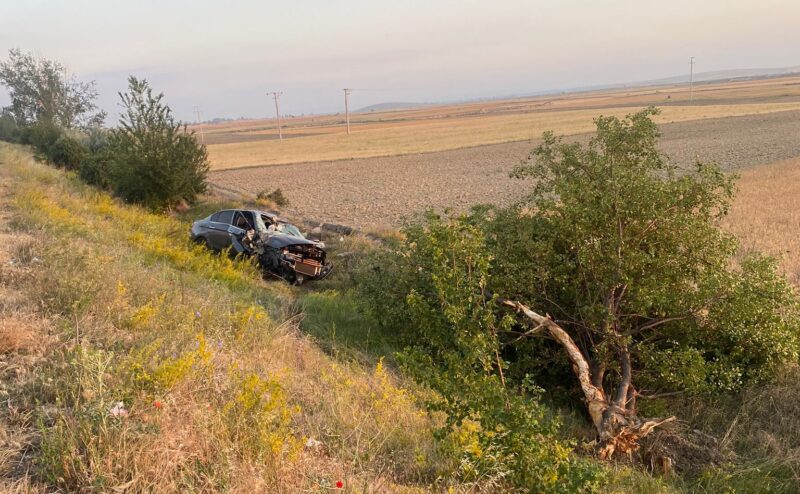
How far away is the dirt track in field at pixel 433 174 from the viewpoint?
2603 cm

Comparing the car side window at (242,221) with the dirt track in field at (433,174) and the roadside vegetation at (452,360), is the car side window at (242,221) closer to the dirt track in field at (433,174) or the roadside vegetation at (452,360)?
the roadside vegetation at (452,360)

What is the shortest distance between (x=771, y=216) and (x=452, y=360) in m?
17.0

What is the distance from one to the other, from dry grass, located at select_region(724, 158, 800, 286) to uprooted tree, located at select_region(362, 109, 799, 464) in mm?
1730

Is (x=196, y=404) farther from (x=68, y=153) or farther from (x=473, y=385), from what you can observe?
(x=68, y=153)

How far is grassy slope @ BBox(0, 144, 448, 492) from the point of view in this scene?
3.02 m

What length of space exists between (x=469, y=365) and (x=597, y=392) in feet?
7.72

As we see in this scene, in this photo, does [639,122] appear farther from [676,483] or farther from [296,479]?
[296,479]

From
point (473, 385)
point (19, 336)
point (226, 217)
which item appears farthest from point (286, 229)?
point (473, 385)

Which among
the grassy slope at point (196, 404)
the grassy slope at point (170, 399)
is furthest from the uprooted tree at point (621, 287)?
the grassy slope at point (170, 399)

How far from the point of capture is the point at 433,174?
3919 centimetres

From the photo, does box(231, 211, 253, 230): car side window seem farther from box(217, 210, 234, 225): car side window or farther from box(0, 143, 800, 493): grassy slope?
box(0, 143, 800, 493): grassy slope

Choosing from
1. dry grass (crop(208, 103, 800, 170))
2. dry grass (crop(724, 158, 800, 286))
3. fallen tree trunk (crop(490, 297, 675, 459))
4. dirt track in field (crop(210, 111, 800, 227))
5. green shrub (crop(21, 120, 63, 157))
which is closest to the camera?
fallen tree trunk (crop(490, 297, 675, 459))

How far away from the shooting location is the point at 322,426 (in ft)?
13.9

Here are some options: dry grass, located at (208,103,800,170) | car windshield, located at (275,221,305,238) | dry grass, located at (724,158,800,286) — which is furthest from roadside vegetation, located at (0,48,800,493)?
dry grass, located at (208,103,800,170)
